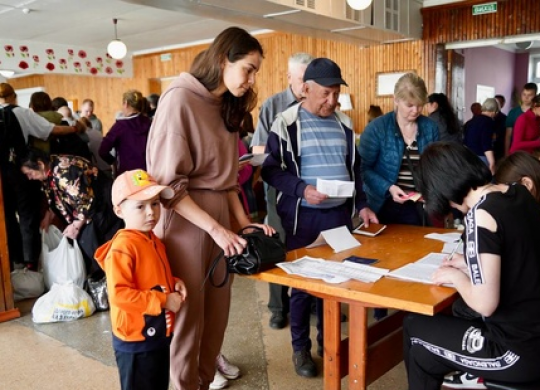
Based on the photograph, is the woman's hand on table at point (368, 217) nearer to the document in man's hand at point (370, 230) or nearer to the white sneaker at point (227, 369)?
the document in man's hand at point (370, 230)

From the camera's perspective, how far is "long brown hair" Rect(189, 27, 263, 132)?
5.75 feet

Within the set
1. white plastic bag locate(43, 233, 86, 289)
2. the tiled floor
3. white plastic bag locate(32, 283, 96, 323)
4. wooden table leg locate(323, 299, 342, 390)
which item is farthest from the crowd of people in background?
white plastic bag locate(43, 233, 86, 289)

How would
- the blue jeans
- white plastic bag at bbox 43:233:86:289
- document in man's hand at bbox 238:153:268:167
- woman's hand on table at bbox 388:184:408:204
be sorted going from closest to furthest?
document in man's hand at bbox 238:153:268:167 → the blue jeans → woman's hand on table at bbox 388:184:408:204 → white plastic bag at bbox 43:233:86:289

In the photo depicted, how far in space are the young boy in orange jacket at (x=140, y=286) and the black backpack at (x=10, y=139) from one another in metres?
Answer: 2.50

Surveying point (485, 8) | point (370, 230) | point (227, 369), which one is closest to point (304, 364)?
point (227, 369)

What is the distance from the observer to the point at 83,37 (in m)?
9.72

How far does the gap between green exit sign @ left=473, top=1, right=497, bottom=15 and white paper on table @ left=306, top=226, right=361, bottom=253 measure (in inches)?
237

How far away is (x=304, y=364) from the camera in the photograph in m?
2.56

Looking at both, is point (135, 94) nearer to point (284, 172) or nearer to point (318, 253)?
point (284, 172)

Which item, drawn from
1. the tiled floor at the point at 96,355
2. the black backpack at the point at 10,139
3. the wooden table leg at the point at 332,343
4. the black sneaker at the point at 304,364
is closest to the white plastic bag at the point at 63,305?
the tiled floor at the point at 96,355

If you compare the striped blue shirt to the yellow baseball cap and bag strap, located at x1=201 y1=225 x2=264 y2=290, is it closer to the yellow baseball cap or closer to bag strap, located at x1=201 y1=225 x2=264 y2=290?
bag strap, located at x1=201 y1=225 x2=264 y2=290

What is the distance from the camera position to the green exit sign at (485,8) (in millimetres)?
6918

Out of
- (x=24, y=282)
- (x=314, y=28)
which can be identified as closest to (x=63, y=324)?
(x=24, y=282)

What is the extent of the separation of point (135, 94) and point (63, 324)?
6.69 ft
